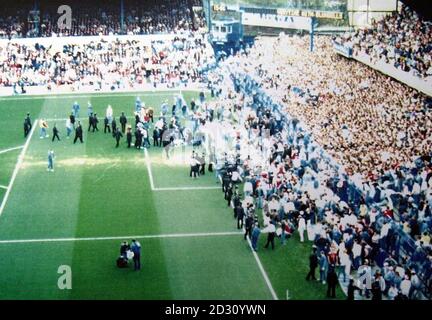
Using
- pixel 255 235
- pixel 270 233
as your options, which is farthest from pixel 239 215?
pixel 255 235

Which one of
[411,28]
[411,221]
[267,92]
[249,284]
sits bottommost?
[249,284]

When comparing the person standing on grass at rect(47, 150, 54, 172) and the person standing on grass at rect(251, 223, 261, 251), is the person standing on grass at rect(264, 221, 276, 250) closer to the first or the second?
the person standing on grass at rect(251, 223, 261, 251)

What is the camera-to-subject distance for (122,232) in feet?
59.0

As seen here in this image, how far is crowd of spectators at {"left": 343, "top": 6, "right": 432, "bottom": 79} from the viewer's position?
77.4 feet

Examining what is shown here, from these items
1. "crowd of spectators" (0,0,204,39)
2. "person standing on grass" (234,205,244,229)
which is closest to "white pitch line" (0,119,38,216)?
"person standing on grass" (234,205,244,229)

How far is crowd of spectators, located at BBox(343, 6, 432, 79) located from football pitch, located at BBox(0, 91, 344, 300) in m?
7.16

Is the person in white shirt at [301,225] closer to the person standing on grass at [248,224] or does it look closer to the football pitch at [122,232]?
the football pitch at [122,232]

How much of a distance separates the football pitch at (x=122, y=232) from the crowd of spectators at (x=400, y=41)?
7.16 meters

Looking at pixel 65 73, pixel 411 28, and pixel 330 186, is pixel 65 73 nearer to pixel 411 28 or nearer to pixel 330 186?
pixel 411 28

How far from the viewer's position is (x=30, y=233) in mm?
18031

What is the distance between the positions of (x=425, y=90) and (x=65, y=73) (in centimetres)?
1813

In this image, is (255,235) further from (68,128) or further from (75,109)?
(75,109)

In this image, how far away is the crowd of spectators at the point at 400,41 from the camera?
928 inches
